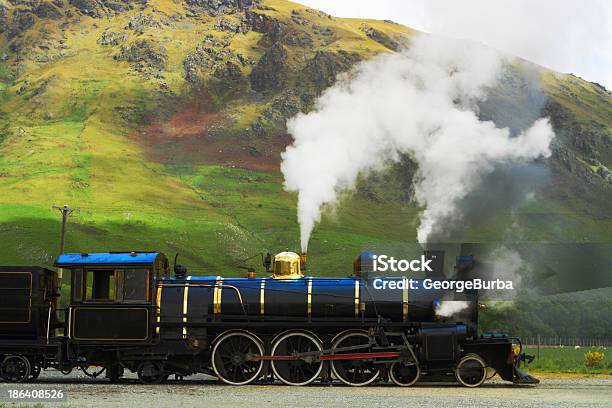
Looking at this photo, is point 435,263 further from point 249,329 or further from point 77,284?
point 77,284

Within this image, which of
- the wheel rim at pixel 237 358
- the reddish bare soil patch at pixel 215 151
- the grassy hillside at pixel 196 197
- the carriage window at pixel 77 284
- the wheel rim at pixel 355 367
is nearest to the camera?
the wheel rim at pixel 355 367

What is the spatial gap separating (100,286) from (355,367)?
7493 mm

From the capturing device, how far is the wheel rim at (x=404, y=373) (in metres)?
21.9

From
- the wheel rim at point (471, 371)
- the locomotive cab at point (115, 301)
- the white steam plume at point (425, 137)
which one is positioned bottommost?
the wheel rim at point (471, 371)

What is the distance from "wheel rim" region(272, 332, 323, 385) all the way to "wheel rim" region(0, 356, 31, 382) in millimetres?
7037

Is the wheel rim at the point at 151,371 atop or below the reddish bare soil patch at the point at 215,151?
below

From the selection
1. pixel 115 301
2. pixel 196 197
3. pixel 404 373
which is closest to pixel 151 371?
pixel 115 301

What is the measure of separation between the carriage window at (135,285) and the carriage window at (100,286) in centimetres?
42

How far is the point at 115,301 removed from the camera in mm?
22219

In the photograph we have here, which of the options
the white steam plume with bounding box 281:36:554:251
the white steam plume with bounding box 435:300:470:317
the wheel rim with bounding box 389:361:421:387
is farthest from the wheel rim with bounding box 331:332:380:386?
the white steam plume with bounding box 281:36:554:251

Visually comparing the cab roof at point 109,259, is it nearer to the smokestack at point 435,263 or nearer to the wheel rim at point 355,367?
the wheel rim at point 355,367

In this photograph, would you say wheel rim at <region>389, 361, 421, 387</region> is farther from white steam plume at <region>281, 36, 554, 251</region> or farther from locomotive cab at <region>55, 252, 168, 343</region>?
locomotive cab at <region>55, 252, 168, 343</region>

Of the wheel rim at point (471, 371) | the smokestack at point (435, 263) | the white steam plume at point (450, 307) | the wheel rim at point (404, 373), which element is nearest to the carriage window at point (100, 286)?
the wheel rim at point (404, 373)

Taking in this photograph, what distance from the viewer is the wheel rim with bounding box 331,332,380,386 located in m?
21.8
